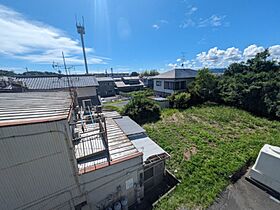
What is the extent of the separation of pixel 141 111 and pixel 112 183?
10547 mm

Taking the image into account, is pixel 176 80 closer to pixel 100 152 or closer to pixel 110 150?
pixel 110 150

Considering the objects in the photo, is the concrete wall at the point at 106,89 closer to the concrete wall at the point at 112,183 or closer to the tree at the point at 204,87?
the tree at the point at 204,87

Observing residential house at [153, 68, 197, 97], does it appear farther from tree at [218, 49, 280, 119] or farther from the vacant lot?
the vacant lot

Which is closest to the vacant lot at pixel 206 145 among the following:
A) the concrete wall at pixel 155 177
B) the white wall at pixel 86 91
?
the concrete wall at pixel 155 177

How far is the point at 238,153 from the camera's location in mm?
8812

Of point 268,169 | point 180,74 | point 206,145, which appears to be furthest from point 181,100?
point 268,169

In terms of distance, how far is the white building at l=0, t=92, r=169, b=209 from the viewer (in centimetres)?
345

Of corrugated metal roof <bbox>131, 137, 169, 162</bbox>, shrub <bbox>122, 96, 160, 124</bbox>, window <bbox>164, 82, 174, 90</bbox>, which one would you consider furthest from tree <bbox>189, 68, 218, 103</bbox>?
corrugated metal roof <bbox>131, 137, 169, 162</bbox>

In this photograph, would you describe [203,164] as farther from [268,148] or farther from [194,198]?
[268,148]

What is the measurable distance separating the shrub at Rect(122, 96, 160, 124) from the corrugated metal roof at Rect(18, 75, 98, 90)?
693 centimetres

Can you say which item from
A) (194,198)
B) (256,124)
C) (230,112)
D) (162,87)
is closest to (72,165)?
(194,198)

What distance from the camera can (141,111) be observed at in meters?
15.5

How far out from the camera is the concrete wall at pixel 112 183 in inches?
190

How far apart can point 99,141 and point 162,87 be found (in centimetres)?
2082
